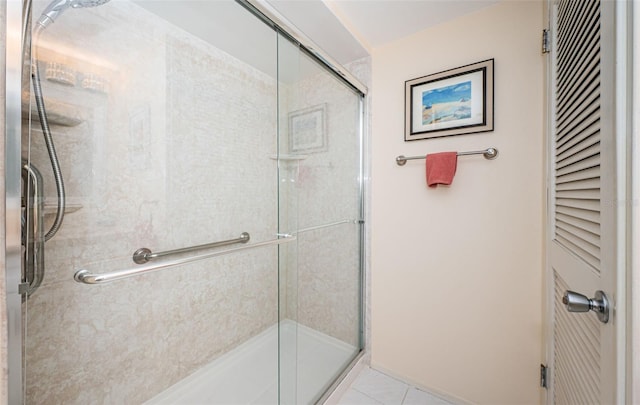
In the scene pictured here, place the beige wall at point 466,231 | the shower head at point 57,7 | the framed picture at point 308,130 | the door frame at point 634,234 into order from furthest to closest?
the framed picture at point 308,130
the beige wall at point 466,231
the shower head at point 57,7
the door frame at point 634,234

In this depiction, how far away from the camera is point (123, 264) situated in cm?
103

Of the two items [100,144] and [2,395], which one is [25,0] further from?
[2,395]

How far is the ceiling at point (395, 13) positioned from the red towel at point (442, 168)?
736mm

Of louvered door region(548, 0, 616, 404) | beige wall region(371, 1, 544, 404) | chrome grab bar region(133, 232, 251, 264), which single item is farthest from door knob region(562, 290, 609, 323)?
chrome grab bar region(133, 232, 251, 264)

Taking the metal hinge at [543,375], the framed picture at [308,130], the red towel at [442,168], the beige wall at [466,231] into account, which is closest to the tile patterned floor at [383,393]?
the beige wall at [466,231]

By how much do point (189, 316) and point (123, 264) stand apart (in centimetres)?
59

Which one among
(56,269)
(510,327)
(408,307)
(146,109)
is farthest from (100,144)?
(510,327)

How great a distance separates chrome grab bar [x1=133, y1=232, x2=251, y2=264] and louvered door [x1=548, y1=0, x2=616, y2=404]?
1.28 meters

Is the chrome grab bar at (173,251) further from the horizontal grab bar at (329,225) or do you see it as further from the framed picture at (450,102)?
the framed picture at (450,102)

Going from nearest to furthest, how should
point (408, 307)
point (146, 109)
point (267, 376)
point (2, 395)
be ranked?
point (2, 395)
point (146, 109)
point (267, 376)
point (408, 307)

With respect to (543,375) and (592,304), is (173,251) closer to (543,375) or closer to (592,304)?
(592,304)

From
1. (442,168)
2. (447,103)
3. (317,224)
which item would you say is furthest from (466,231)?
Answer: (317,224)

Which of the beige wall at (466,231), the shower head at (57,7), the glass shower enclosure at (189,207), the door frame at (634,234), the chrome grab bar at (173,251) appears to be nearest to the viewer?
the door frame at (634,234)

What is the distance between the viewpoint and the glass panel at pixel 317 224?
1311 millimetres
